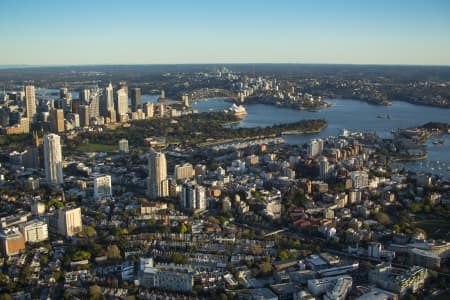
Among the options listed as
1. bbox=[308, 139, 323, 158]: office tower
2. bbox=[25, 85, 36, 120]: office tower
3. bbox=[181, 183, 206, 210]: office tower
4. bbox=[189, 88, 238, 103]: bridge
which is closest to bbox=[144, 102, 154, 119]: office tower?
bbox=[25, 85, 36, 120]: office tower

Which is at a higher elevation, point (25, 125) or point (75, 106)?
point (75, 106)

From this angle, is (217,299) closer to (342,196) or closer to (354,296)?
(354,296)

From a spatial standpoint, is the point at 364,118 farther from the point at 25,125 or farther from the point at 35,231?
the point at 35,231

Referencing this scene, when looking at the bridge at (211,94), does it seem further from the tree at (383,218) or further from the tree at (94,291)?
the tree at (94,291)

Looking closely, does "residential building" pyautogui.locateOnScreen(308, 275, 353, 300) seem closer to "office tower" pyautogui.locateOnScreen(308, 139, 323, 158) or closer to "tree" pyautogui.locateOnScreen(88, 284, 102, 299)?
"tree" pyautogui.locateOnScreen(88, 284, 102, 299)

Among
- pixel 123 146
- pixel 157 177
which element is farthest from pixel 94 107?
pixel 157 177

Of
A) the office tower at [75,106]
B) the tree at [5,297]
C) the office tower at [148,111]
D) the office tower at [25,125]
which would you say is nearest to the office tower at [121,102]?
the office tower at [148,111]
